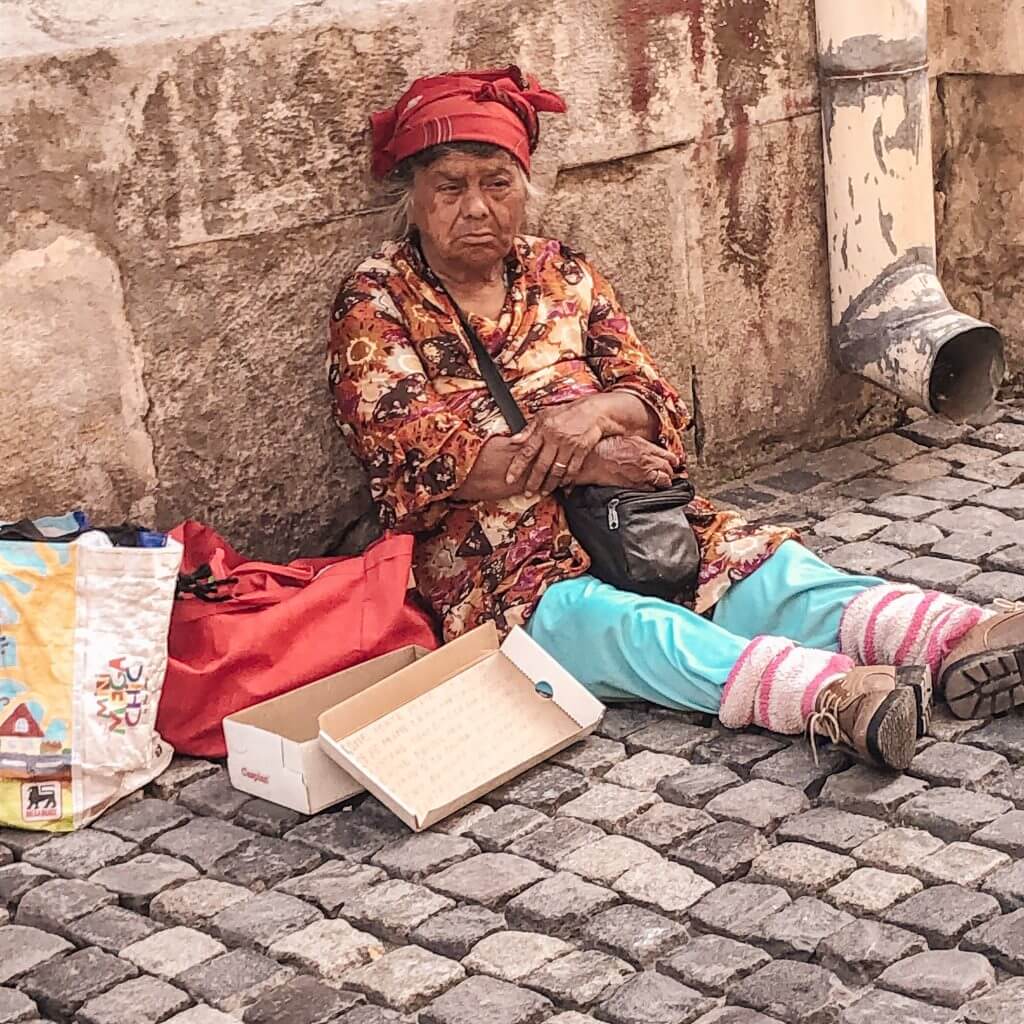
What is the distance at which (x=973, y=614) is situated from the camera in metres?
4.38

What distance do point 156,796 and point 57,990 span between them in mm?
803

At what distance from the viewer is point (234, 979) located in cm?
348

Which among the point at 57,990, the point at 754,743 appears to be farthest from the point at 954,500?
the point at 57,990

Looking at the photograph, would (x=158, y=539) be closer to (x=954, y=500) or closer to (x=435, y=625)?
(x=435, y=625)

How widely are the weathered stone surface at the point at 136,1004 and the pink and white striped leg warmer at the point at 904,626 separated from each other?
1751mm

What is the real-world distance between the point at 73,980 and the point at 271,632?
3.46ft

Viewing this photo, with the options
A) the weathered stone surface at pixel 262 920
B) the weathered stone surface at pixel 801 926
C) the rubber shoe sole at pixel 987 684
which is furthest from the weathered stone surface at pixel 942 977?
the weathered stone surface at pixel 262 920

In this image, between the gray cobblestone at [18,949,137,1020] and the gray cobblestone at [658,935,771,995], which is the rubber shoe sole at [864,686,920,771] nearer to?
the gray cobblestone at [658,935,771,995]

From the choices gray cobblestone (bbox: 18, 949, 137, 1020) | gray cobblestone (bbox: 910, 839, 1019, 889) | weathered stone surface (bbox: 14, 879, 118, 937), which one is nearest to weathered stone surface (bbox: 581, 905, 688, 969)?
gray cobblestone (bbox: 910, 839, 1019, 889)

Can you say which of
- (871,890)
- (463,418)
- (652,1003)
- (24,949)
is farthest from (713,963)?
(463,418)

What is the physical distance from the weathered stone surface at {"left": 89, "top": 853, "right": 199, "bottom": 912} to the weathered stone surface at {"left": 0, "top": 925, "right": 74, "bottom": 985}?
0.58ft

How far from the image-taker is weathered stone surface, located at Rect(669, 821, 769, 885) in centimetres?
372

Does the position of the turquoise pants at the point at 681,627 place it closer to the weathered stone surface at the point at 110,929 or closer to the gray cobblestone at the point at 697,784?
the gray cobblestone at the point at 697,784

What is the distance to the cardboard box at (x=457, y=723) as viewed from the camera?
4.01m
